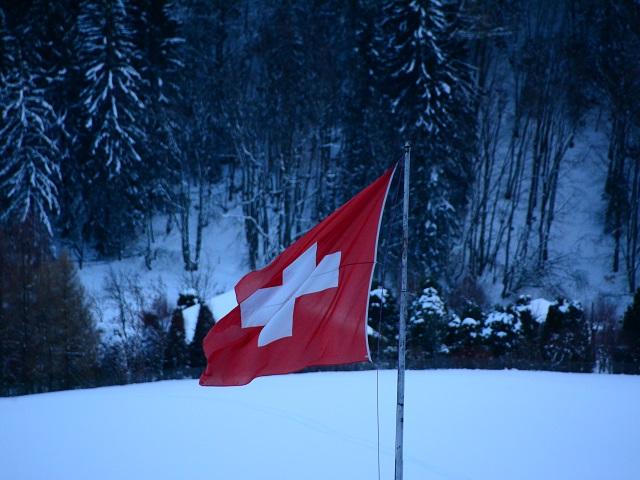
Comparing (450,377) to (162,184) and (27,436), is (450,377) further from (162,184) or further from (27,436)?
(162,184)

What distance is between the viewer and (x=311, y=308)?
19.4 feet

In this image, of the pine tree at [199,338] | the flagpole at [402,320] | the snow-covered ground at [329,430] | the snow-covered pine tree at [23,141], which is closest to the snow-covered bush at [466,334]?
the snow-covered ground at [329,430]

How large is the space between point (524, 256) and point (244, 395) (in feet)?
64.8

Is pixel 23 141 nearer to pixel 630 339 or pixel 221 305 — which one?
pixel 221 305

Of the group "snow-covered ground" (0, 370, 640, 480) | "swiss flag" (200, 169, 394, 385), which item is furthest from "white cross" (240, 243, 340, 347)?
"snow-covered ground" (0, 370, 640, 480)

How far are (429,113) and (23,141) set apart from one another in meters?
19.8

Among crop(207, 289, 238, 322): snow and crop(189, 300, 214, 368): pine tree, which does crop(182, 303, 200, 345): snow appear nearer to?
crop(189, 300, 214, 368): pine tree

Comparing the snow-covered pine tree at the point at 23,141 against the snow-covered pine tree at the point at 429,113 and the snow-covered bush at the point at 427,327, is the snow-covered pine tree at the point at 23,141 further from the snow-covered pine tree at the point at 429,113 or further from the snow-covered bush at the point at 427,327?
the snow-covered bush at the point at 427,327

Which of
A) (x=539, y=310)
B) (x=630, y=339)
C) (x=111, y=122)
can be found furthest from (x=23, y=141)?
(x=630, y=339)

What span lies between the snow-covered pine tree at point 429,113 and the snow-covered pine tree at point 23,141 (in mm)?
17423

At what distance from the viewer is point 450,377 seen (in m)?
15.8

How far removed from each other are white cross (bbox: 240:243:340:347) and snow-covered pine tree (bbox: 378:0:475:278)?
1993cm

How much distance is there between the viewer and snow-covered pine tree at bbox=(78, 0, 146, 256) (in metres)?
27.8

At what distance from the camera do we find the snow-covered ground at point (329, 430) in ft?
30.0
